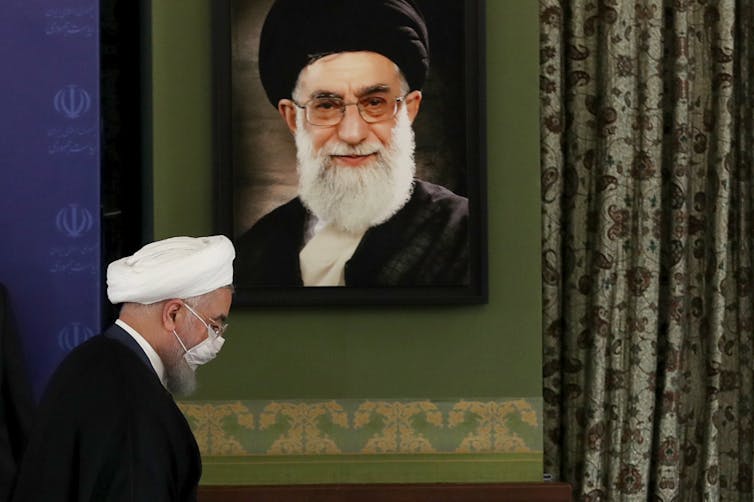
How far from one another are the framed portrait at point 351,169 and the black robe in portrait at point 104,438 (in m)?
1.05

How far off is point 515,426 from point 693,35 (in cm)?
148

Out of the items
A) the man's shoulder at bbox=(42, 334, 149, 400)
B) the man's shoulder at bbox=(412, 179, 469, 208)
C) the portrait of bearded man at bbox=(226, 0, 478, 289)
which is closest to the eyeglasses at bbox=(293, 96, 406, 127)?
the portrait of bearded man at bbox=(226, 0, 478, 289)

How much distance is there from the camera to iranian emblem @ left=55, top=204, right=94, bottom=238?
300 centimetres

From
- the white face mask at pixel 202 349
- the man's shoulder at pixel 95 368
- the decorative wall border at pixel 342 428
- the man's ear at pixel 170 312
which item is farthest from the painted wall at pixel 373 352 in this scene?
the man's shoulder at pixel 95 368

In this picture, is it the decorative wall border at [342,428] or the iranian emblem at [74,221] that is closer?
the iranian emblem at [74,221]

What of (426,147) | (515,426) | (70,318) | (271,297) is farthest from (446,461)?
(70,318)

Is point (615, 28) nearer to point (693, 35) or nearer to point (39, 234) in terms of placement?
point (693, 35)

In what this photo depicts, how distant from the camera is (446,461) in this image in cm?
323

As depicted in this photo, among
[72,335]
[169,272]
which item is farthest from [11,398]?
[169,272]

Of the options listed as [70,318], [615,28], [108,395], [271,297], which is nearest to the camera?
[108,395]

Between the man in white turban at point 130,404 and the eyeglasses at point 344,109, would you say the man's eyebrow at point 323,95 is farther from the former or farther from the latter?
the man in white turban at point 130,404

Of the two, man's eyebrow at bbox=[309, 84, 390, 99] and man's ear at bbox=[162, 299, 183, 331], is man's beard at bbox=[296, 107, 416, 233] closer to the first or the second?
man's eyebrow at bbox=[309, 84, 390, 99]

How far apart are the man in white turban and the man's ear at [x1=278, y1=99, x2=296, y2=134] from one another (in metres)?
0.88

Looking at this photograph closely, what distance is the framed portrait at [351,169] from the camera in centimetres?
321
